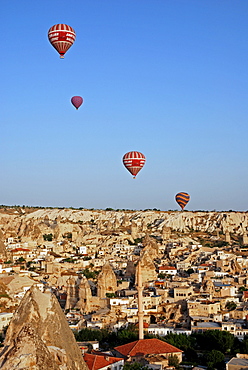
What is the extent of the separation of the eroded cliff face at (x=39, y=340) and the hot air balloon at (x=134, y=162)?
23.6m

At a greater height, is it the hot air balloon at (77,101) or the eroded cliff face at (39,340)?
the hot air balloon at (77,101)

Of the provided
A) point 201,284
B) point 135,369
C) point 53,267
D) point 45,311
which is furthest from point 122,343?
point 53,267

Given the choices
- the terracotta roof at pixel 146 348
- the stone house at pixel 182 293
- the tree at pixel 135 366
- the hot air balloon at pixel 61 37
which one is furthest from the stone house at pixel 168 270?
the tree at pixel 135 366

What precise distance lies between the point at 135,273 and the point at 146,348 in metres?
17.7

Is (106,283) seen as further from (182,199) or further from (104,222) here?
(104,222)

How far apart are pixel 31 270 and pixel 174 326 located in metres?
17.6

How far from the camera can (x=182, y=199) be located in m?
47.8

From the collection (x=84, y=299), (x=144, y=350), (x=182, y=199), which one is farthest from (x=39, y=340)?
(x=182, y=199)

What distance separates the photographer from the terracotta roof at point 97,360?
62.4 feet

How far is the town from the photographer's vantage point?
2800 centimetres

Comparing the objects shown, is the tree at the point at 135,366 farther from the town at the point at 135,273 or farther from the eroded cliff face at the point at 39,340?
the eroded cliff face at the point at 39,340

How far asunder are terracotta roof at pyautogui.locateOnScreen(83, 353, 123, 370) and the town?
0.26 ft

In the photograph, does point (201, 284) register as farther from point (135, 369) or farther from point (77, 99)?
point (135, 369)

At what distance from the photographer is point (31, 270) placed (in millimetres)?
42125
